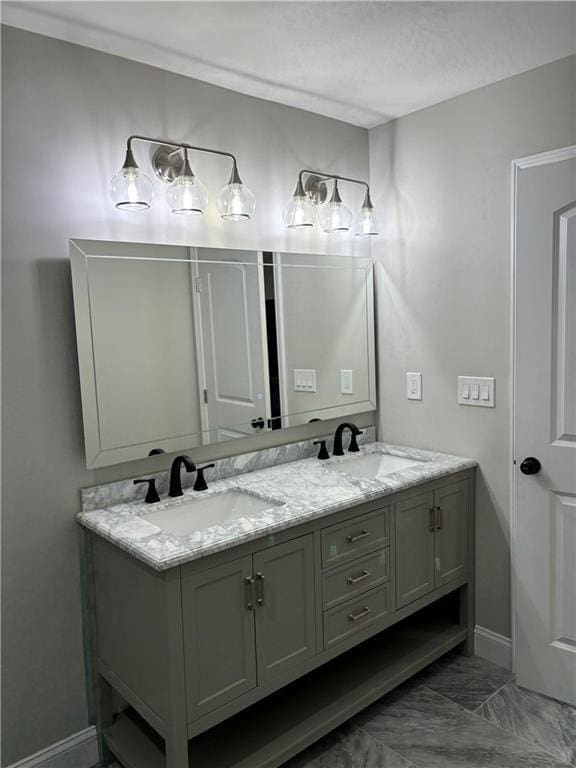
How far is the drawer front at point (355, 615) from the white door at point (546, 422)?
0.64 m

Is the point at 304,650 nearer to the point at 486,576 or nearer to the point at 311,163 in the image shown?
the point at 486,576

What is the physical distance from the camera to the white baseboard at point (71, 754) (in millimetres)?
2021

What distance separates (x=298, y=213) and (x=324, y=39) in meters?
0.69

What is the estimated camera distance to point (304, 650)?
6.76ft

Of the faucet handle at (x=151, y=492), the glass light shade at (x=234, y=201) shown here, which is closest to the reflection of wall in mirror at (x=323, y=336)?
the glass light shade at (x=234, y=201)

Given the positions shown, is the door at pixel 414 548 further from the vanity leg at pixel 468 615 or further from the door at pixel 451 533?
the vanity leg at pixel 468 615

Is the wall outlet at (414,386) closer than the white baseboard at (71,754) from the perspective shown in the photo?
No

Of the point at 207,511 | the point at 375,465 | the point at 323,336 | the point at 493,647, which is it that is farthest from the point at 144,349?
the point at 493,647

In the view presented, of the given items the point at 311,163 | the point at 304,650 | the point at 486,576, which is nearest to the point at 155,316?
the point at 311,163

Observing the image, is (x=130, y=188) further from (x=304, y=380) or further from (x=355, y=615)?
(x=355, y=615)

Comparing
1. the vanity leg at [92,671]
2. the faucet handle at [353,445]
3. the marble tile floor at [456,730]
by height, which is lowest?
the marble tile floor at [456,730]

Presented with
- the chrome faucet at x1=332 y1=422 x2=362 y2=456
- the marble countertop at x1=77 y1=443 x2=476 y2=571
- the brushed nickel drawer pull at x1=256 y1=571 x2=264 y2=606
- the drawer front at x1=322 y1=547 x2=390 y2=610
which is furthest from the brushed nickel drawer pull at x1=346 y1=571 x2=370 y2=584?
the chrome faucet at x1=332 y1=422 x2=362 y2=456

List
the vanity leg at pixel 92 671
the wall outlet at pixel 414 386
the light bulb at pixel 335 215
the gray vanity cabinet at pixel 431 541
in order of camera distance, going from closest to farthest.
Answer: the vanity leg at pixel 92 671 → the gray vanity cabinet at pixel 431 541 → the light bulb at pixel 335 215 → the wall outlet at pixel 414 386

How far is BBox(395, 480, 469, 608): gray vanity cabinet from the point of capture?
2.43 meters
